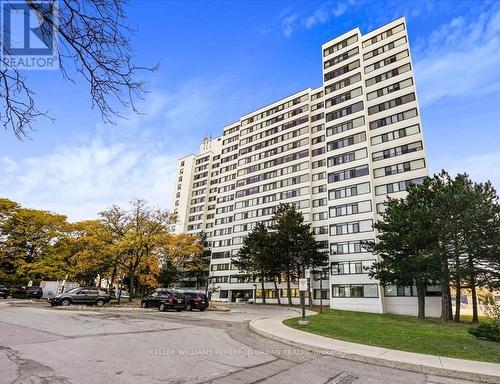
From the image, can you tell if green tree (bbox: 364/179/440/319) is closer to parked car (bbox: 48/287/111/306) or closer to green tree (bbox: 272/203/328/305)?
green tree (bbox: 272/203/328/305)

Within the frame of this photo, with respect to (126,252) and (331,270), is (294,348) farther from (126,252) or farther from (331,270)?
(331,270)

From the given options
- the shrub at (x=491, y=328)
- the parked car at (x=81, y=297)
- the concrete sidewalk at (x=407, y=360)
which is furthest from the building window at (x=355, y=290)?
the concrete sidewalk at (x=407, y=360)

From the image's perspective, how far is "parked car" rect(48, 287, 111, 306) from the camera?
26955 mm

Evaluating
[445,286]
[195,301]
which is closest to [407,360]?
[195,301]

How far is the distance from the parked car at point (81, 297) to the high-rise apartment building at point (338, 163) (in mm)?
30048

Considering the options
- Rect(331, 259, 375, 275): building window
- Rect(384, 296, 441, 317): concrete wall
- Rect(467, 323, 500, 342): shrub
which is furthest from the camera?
Rect(331, 259, 375, 275): building window

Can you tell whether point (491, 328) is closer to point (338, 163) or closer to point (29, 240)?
point (338, 163)

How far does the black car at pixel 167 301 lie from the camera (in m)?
25.4

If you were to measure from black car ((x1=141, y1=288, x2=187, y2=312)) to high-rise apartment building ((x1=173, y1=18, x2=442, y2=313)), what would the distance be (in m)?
26.6

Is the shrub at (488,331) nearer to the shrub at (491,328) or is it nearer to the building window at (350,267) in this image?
the shrub at (491,328)

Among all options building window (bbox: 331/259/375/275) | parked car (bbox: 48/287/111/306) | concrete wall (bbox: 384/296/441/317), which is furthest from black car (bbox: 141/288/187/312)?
concrete wall (bbox: 384/296/441/317)

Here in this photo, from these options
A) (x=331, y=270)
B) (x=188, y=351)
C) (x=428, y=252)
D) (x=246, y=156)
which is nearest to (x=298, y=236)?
(x=331, y=270)

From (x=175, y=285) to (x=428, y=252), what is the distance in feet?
188

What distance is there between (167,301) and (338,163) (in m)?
35.8
